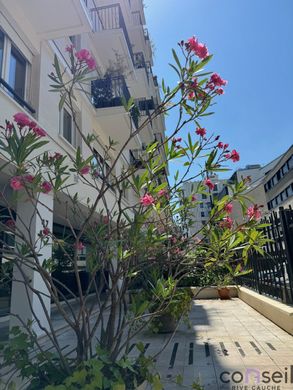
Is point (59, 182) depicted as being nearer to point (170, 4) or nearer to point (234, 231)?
point (234, 231)

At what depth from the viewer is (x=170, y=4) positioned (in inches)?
290

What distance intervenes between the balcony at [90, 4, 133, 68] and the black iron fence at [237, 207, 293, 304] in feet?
27.2

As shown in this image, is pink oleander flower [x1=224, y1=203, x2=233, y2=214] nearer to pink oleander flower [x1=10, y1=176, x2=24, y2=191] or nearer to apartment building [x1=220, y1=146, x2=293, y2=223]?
pink oleander flower [x1=10, y1=176, x2=24, y2=191]

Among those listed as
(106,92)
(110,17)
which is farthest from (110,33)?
(110,17)

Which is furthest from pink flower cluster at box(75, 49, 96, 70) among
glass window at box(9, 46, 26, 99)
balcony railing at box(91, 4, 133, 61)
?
balcony railing at box(91, 4, 133, 61)

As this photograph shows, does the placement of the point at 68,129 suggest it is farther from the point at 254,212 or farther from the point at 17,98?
the point at 254,212

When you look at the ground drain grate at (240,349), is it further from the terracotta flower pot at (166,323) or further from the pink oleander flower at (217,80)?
the pink oleander flower at (217,80)

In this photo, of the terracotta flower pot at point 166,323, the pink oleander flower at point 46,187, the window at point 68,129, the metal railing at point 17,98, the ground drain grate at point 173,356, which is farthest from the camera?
the window at point 68,129

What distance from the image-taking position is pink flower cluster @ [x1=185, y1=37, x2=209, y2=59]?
246 centimetres

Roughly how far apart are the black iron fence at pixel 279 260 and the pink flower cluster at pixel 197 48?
105 inches

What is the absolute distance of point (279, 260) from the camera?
5453 millimetres

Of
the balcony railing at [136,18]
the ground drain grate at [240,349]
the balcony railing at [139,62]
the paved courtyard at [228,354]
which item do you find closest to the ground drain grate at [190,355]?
the paved courtyard at [228,354]

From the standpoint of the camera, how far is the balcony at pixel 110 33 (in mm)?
10500

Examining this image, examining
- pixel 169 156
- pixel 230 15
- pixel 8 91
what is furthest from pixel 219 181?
pixel 230 15
